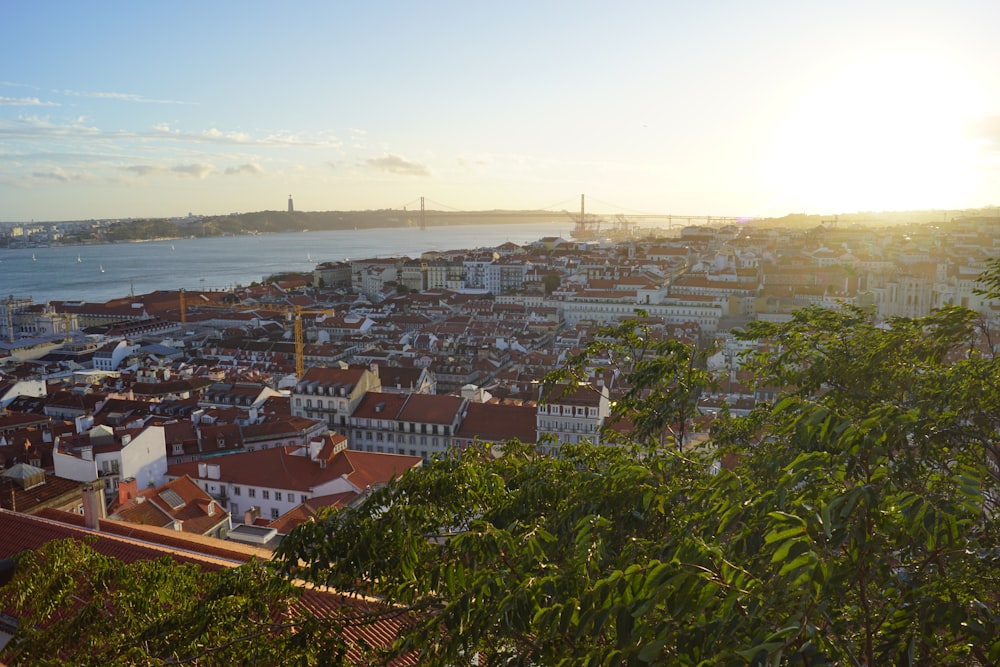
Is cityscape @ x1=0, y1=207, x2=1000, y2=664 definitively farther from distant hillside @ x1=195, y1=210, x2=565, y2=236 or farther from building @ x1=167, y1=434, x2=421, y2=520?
distant hillside @ x1=195, y1=210, x2=565, y2=236

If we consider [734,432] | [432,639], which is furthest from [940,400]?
[432,639]

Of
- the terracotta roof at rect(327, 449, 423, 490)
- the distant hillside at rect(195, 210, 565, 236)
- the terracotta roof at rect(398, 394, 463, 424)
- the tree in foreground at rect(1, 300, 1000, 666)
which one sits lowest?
the terracotta roof at rect(398, 394, 463, 424)

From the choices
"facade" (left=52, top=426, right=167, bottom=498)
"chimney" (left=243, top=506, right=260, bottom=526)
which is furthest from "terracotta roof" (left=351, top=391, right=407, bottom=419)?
"chimney" (left=243, top=506, right=260, bottom=526)

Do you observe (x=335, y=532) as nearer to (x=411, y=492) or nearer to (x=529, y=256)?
(x=411, y=492)

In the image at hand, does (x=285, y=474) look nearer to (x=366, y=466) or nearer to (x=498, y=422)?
(x=366, y=466)

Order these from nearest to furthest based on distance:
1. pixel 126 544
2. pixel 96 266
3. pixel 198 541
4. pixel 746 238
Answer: pixel 126 544
pixel 198 541
pixel 746 238
pixel 96 266

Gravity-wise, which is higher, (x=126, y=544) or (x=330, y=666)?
(x=330, y=666)
